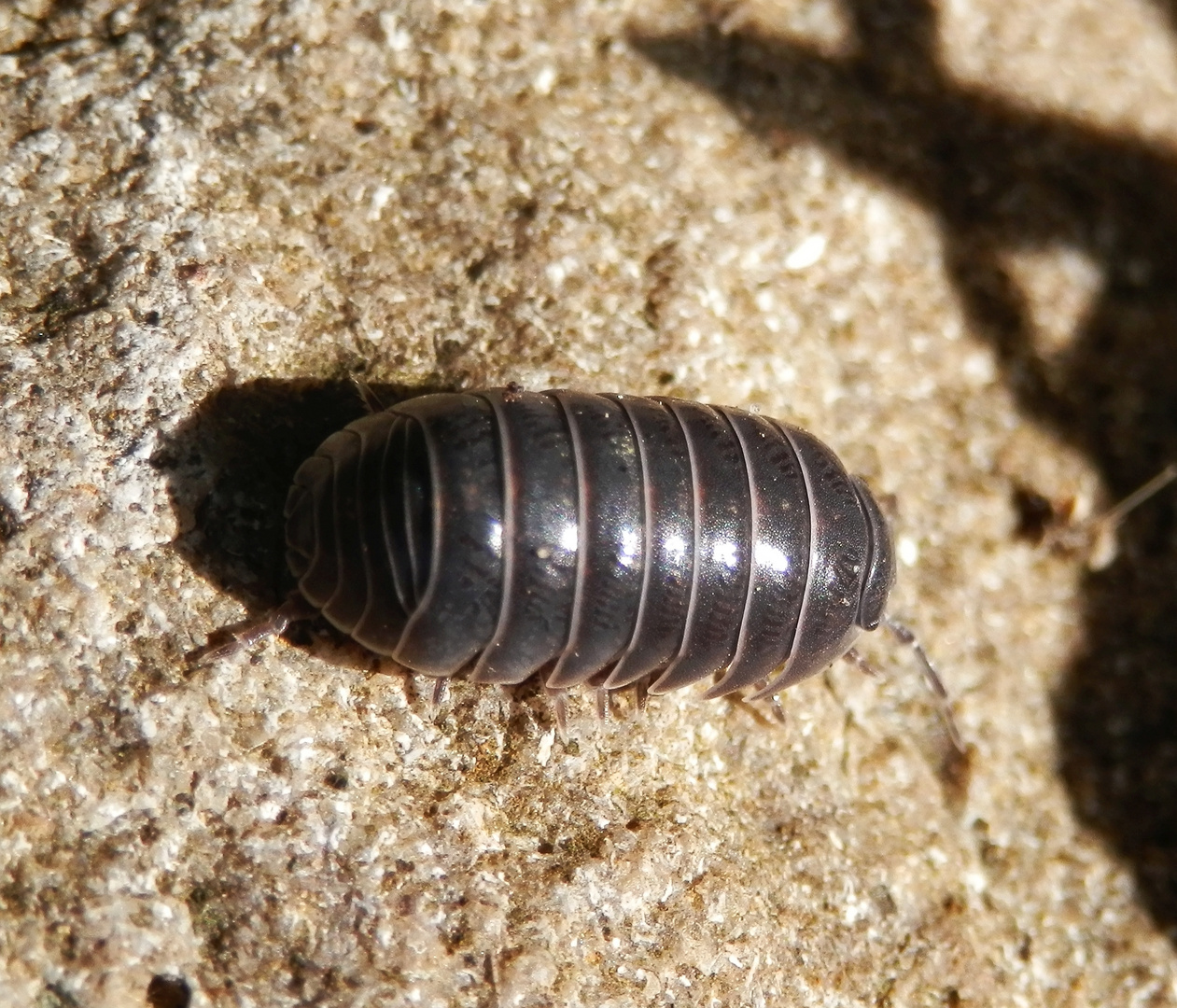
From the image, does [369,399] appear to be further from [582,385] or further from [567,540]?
[567,540]

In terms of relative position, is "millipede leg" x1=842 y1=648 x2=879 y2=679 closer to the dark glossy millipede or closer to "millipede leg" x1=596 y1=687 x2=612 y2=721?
the dark glossy millipede

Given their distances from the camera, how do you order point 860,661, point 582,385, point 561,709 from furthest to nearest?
point 860,661
point 582,385
point 561,709

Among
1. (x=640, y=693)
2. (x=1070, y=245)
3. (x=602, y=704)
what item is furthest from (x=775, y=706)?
(x=1070, y=245)

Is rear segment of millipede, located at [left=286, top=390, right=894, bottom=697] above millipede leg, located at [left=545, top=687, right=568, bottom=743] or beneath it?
above

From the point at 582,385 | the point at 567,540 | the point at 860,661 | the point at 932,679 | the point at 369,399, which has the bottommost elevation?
the point at 932,679

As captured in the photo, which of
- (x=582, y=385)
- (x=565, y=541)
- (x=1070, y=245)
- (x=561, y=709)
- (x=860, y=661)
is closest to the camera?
(x=565, y=541)

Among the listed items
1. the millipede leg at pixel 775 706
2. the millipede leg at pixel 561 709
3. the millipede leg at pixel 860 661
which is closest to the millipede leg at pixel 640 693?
the millipede leg at pixel 561 709

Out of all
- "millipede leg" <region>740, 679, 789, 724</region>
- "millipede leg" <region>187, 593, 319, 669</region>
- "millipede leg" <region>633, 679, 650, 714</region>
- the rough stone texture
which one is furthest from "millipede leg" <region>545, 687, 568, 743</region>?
"millipede leg" <region>187, 593, 319, 669</region>
